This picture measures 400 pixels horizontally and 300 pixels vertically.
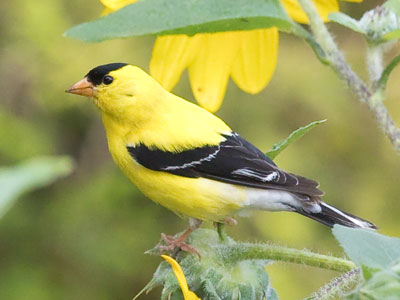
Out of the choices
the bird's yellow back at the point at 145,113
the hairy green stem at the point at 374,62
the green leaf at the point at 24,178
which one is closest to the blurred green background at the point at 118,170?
the bird's yellow back at the point at 145,113

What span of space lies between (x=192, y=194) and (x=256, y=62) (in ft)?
0.72

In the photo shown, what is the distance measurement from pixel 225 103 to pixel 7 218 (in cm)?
76

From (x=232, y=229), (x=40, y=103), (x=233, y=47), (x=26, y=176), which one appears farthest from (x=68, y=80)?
(x=26, y=176)

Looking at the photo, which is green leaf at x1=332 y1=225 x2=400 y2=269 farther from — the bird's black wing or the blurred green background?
the blurred green background

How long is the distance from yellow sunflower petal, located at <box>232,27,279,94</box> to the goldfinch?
0.29ft

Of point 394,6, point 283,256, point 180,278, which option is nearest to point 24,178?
point 180,278

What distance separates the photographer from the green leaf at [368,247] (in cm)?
62

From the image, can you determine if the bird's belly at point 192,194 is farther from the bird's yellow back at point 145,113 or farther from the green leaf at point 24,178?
the green leaf at point 24,178

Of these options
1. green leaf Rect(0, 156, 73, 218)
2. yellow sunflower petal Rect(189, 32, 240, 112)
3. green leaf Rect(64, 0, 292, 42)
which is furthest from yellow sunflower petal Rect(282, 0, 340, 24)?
green leaf Rect(0, 156, 73, 218)

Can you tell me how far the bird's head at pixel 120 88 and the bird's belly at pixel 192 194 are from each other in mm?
125

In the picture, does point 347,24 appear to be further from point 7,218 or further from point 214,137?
point 7,218

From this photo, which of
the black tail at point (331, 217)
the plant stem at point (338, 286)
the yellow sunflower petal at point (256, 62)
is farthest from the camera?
the yellow sunflower petal at point (256, 62)

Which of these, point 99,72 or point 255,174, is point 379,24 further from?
point 99,72

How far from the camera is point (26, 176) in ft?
2.28
